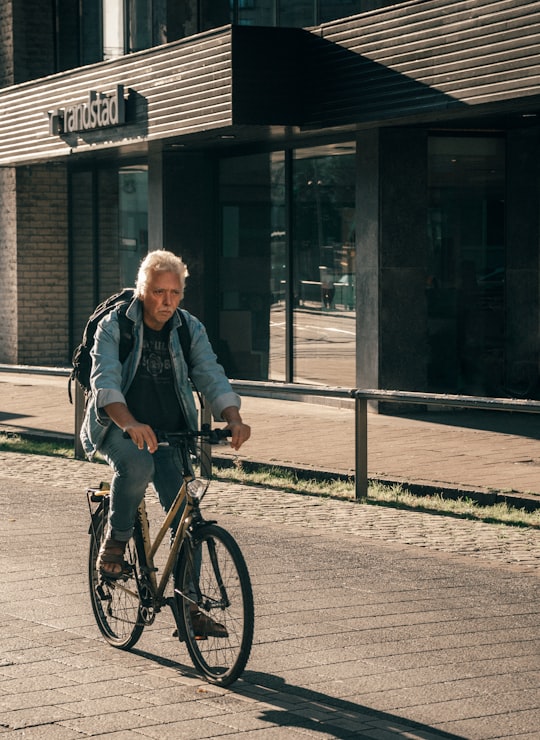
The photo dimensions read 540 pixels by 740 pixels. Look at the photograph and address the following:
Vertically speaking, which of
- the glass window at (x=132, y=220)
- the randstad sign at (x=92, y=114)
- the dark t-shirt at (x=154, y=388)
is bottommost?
the dark t-shirt at (x=154, y=388)

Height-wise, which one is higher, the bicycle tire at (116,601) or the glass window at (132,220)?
the glass window at (132,220)

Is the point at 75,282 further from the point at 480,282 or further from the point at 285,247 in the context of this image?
the point at 480,282

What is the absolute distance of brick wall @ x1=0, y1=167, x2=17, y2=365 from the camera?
23.3m

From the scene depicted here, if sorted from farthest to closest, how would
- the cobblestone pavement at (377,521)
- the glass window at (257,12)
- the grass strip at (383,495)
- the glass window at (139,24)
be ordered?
the glass window at (139,24)
the glass window at (257,12)
the grass strip at (383,495)
the cobblestone pavement at (377,521)

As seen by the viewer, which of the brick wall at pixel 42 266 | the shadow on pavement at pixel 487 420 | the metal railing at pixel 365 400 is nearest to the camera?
the metal railing at pixel 365 400

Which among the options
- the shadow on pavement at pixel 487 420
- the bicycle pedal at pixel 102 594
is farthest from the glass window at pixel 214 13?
the bicycle pedal at pixel 102 594

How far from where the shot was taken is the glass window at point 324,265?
56.4 ft

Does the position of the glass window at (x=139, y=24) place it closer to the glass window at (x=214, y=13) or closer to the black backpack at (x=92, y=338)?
the glass window at (x=214, y=13)

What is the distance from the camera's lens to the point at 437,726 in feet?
16.6

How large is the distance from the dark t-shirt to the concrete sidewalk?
4.68m

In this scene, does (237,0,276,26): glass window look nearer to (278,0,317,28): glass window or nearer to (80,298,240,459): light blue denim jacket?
(278,0,317,28): glass window

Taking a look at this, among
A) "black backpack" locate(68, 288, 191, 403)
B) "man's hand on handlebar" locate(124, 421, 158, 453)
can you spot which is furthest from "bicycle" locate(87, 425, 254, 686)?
"black backpack" locate(68, 288, 191, 403)

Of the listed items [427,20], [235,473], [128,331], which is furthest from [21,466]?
[128,331]

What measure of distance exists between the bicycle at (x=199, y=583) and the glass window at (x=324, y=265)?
11.2 meters
